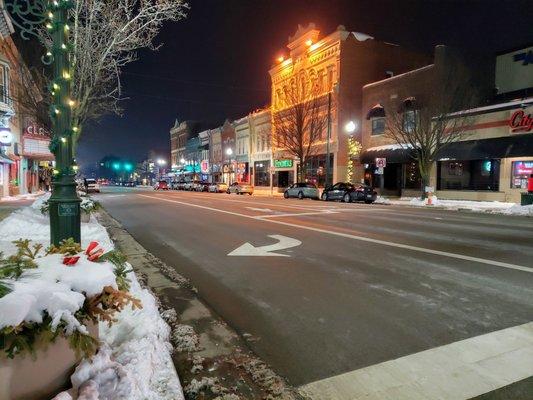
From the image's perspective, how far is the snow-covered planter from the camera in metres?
2.27

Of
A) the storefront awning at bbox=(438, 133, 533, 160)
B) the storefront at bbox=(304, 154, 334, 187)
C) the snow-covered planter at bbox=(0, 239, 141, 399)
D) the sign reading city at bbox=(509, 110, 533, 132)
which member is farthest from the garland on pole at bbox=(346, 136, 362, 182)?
the snow-covered planter at bbox=(0, 239, 141, 399)

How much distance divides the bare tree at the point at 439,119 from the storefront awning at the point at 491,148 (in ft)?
2.06

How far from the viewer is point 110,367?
2.70 meters

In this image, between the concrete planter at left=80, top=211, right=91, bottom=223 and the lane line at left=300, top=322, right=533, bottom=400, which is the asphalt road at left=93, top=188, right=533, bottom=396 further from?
the concrete planter at left=80, top=211, right=91, bottom=223

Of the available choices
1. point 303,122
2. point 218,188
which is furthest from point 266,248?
point 218,188

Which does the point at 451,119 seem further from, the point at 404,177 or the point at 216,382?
the point at 216,382

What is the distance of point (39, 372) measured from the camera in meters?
2.37

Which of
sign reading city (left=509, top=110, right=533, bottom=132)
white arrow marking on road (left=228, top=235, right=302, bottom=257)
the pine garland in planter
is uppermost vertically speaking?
sign reading city (left=509, top=110, right=533, bottom=132)

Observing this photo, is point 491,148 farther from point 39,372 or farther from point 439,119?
point 39,372

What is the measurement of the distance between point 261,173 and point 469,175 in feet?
95.1

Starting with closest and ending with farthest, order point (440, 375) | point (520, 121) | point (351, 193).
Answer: point (440, 375)
point (520, 121)
point (351, 193)

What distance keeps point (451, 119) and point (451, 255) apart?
20.3 metres

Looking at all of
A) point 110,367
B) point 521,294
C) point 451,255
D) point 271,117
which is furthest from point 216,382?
Answer: point 271,117

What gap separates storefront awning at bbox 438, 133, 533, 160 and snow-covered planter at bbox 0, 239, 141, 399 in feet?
82.3
